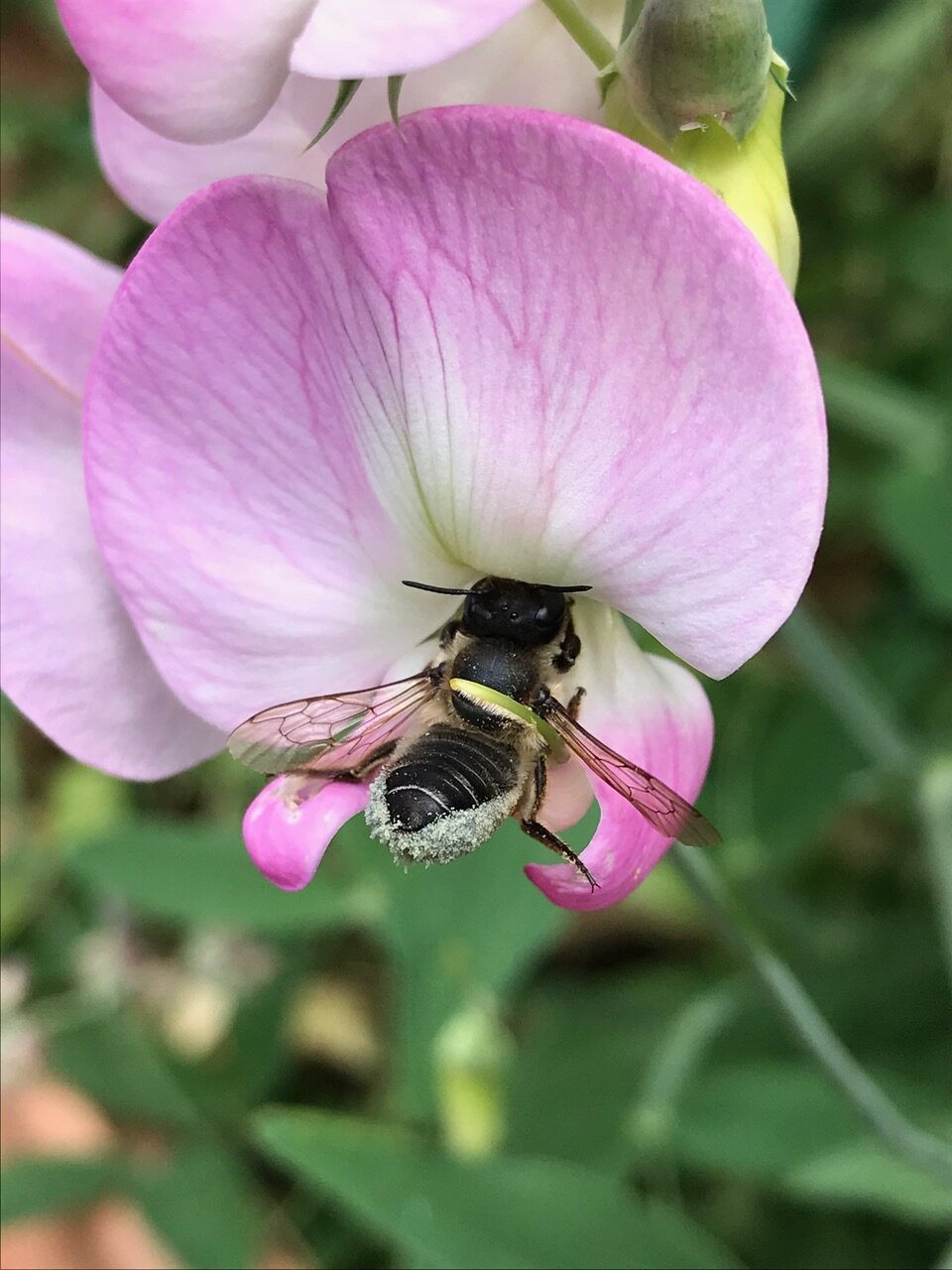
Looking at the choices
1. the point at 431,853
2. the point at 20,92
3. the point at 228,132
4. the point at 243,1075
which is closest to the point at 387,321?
the point at 228,132

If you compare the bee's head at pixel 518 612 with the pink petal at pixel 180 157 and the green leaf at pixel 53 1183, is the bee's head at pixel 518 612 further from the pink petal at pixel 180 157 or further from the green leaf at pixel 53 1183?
the green leaf at pixel 53 1183

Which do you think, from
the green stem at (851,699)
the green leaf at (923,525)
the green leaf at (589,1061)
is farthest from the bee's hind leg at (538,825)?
the green leaf at (923,525)

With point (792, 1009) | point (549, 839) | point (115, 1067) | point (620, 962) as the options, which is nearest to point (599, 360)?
point (549, 839)

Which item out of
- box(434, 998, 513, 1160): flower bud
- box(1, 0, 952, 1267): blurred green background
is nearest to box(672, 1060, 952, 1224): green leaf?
box(1, 0, 952, 1267): blurred green background

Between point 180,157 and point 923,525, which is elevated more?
point 180,157

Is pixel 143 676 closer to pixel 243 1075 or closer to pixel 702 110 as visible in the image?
pixel 702 110

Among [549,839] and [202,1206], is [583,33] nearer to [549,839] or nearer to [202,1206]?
[549,839]
